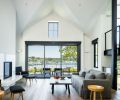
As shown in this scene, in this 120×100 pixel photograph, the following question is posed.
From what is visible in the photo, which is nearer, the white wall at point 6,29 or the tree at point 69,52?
the white wall at point 6,29

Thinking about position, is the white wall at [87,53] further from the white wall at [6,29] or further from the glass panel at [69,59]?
the white wall at [6,29]

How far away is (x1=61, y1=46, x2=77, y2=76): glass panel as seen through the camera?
13156 millimetres

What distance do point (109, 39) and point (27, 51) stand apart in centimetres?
569

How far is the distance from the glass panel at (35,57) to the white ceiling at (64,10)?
1.52 meters

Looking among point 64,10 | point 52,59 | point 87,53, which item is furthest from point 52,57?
point 64,10

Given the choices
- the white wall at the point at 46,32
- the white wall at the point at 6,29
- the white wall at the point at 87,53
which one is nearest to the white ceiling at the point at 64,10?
the white wall at the point at 46,32

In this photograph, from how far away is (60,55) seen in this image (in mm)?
13188

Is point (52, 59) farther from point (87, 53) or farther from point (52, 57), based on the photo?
point (87, 53)

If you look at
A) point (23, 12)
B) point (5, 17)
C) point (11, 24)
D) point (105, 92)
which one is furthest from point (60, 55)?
point (105, 92)

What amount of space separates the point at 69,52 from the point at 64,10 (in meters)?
2.95

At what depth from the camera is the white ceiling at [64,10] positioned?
9.93 metres

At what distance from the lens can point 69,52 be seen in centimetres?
1316

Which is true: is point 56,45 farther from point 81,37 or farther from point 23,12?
point 23,12

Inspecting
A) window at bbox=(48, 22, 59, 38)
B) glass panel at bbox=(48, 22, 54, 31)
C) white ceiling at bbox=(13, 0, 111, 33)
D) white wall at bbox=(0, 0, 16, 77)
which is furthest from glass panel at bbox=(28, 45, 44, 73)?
white wall at bbox=(0, 0, 16, 77)
